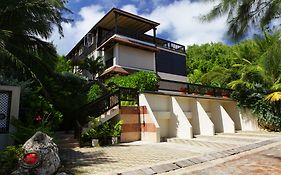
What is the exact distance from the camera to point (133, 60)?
72.1 ft

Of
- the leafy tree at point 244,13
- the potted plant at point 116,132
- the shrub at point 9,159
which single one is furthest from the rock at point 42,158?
the leafy tree at point 244,13

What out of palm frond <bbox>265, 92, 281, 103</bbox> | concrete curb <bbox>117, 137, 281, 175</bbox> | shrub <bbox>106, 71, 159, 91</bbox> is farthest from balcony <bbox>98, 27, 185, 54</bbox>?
concrete curb <bbox>117, 137, 281, 175</bbox>

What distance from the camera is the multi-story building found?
68.8 ft

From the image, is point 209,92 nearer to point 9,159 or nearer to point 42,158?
point 42,158

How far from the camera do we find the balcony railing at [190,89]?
51.5ft

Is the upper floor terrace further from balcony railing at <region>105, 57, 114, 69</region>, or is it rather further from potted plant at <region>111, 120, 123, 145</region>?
potted plant at <region>111, 120, 123, 145</region>

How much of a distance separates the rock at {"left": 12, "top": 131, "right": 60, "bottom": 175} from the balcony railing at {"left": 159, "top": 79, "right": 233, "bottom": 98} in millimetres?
10002

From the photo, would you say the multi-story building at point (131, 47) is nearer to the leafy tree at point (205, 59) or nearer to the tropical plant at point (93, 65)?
the tropical plant at point (93, 65)

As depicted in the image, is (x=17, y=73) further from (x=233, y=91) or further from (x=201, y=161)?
(x=233, y=91)

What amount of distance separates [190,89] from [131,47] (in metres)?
7.90

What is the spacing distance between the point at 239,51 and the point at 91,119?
1350 cm

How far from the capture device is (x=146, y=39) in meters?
23.4

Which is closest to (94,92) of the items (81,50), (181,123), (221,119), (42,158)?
(181,123)

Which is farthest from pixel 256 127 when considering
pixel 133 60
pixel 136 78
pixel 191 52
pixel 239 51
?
pixel 191 52
